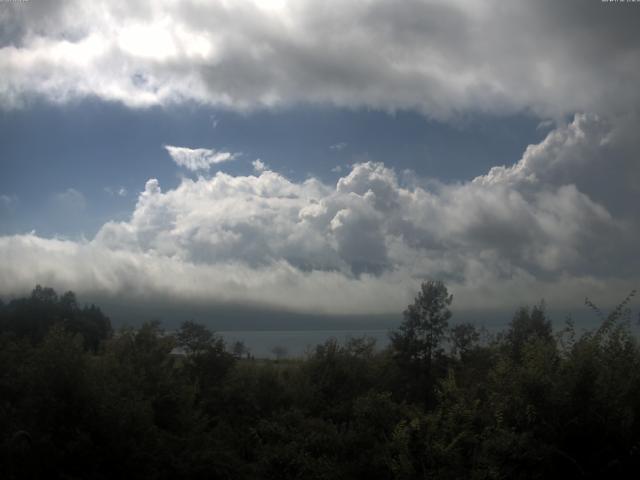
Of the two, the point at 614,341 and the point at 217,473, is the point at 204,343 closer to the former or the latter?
the point at 217,473

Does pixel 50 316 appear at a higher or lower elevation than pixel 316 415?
higher

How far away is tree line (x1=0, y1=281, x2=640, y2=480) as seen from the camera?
19.0 meters

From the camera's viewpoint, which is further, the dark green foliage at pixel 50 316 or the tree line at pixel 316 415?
the dark green foliage at pixel 50 316

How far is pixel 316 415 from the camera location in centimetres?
3700

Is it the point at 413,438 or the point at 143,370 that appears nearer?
the point at 413,438

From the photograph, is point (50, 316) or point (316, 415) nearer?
point (316, 415)

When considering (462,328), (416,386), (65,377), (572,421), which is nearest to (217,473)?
(65,377)

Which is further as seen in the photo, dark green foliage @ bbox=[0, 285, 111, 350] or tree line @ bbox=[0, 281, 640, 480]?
dark green foliage @ bbox=[0, 285, 111, 350]

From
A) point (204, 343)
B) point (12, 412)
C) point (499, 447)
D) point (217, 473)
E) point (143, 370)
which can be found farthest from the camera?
point (204, 343)

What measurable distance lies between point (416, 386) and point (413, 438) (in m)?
25.8

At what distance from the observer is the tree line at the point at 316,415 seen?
1895 cm

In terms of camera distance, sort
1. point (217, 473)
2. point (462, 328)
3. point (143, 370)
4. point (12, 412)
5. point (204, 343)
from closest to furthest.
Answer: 1. point (12, 412)
2. point (217, 473)
3. point (143, 370)
4. point (204, 343)
5. point (462, 328)

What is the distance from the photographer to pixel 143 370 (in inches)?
1268

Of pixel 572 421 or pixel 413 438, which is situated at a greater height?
pixel 572 421
